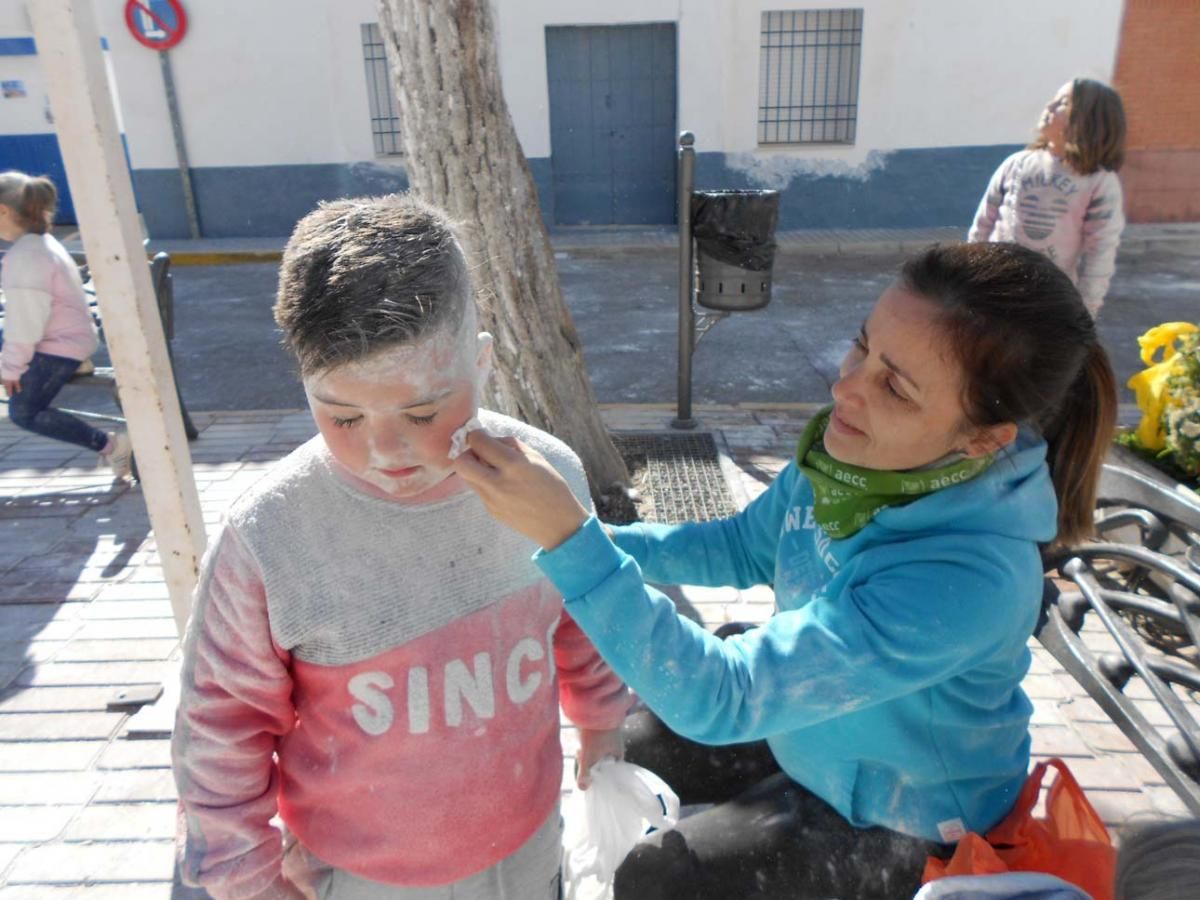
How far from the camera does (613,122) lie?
12016 mm

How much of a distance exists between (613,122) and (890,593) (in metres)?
11.6

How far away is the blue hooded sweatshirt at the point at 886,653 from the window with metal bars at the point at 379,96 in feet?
37.4

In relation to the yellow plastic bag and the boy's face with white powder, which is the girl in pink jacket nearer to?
the yellow plastic bag

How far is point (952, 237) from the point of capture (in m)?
11.2

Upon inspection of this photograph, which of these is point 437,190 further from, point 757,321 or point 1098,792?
point 757,321

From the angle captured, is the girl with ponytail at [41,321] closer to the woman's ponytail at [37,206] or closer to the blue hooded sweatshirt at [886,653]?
the woman's ponytail at [37,206]

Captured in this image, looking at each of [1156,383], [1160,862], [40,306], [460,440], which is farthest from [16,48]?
[1160,862]

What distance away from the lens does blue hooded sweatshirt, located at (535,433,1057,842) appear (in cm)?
129

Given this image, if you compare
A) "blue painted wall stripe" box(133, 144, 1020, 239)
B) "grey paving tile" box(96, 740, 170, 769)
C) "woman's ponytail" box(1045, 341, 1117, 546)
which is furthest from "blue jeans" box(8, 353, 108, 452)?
"blue painted wall stripe" box(133, 144, 1020, 239)

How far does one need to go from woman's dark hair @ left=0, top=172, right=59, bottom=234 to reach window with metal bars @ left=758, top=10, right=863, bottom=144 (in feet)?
30.3

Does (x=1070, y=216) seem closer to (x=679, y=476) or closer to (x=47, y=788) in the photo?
(x=679, y=476)

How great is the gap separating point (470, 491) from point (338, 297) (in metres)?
0.37

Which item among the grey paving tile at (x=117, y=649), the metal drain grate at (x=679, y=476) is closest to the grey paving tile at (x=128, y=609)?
the grey paving tile at (x=117, y=649)

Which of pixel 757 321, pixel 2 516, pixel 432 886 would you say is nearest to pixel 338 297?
pixel 432 886
